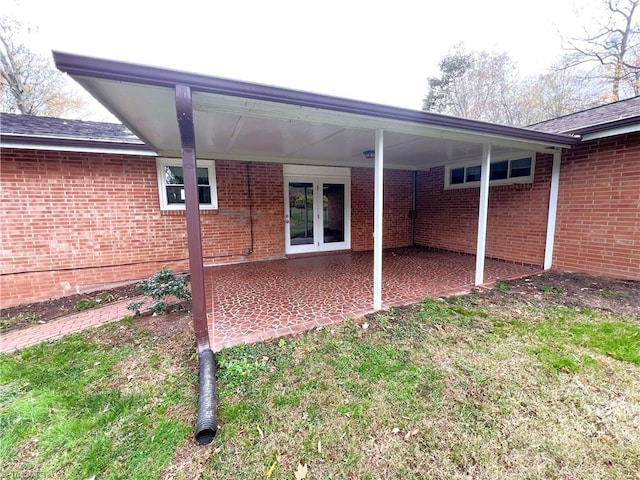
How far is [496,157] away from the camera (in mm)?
6422

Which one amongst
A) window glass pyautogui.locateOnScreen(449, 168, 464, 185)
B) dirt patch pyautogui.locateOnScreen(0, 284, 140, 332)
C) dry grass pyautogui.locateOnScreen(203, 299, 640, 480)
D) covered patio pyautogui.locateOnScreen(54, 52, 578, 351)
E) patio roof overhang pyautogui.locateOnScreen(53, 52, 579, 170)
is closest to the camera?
dry grass pyautogui.locateOnScreen(203, 299, 640, 480)

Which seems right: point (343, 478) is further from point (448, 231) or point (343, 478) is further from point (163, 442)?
point (448, 231)

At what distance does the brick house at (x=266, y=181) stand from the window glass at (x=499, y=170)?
0.03 metres

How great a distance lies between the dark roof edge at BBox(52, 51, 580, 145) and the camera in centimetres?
193

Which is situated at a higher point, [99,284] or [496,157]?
[496,157]

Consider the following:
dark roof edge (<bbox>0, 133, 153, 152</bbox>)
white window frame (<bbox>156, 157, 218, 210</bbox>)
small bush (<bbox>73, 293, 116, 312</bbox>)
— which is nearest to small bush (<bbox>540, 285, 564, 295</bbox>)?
white window frame (<bbox>156, 157, 218, 210</bbox>)

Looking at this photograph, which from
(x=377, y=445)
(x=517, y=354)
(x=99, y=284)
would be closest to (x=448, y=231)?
(x=517, y=354)

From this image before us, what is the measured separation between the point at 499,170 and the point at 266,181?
563cm

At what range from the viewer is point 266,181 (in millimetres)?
6875

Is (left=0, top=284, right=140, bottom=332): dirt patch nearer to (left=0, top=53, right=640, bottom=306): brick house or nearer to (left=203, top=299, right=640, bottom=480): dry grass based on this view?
(left=0, top=53, right=640, bottom=306): brick house

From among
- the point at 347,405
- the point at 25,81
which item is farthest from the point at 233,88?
the point at 25,81

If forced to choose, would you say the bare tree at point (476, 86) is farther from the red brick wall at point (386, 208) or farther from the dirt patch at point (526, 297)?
the dirt patch at point (526, 297)

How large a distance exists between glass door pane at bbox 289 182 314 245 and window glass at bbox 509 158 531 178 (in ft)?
15.7

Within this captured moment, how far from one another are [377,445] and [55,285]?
248 inches
